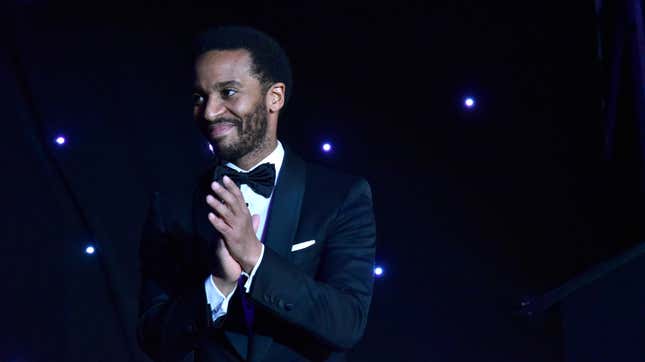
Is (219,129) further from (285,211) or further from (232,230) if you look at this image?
(232,230)

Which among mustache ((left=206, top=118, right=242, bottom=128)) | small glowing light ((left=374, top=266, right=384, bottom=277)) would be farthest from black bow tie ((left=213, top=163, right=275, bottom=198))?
small glowing light ((left=374, top=266, right=384, bottom=277))

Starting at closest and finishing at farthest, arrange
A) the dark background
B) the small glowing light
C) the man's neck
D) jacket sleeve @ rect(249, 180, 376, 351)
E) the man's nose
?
jacket sleeve @ rect(249, 180, 376, 351) < the man's nose < the man's neck < the dark background < the small glowing light

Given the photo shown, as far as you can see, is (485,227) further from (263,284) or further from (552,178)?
(263,284)

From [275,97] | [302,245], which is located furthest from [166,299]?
[275,97]

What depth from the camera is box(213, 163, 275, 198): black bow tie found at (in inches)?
70.6

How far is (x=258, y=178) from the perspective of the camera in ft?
6.00

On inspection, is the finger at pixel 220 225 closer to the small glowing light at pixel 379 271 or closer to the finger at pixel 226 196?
the finger at pixel 226 196

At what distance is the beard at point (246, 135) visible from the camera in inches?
71.1

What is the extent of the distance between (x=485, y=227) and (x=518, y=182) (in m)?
0.26

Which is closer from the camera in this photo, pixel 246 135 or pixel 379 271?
pixel 246 135

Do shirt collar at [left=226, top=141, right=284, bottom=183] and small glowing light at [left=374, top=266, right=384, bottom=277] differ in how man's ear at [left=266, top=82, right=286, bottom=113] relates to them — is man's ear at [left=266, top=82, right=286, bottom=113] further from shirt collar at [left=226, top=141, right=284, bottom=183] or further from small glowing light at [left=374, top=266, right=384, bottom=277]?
small glowing light at [left=374, top=266, right=384, bottom=277]

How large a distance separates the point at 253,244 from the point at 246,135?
402mm

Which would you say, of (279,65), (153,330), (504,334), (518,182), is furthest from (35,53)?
(504,334)

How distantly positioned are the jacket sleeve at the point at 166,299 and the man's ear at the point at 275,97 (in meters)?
0.43
